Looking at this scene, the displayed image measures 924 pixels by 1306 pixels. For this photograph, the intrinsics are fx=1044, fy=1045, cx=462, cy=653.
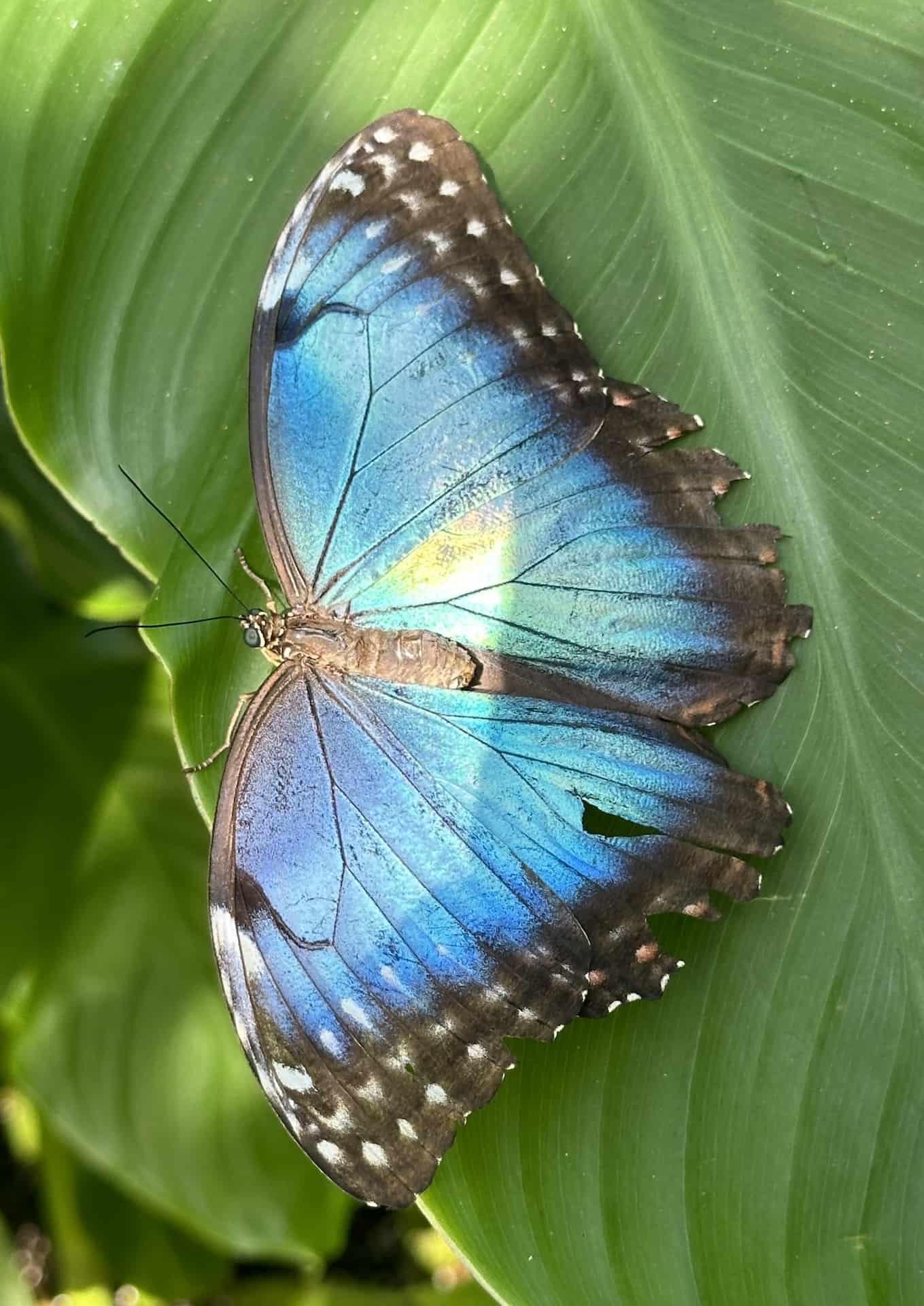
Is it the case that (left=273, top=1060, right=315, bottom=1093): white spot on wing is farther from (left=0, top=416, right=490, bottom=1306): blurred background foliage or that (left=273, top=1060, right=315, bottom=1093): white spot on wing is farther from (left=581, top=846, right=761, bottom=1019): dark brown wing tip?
(left=0, top=416, right=490, bottom=1306): blurred background foliage

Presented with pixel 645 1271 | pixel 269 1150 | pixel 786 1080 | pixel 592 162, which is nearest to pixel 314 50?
pixel 592 162

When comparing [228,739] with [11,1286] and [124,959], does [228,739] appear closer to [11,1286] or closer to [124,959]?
[124,959]

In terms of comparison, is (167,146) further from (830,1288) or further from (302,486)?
(830,1288)

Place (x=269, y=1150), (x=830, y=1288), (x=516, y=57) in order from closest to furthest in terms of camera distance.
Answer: (x=830, y=1288) → (x=516, y=57) → (x=269, y=1150)

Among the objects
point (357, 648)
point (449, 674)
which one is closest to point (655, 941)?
point (449, 674)

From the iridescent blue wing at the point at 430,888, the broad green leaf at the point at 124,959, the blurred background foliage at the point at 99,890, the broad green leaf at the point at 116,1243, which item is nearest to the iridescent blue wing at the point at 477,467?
the iridescent blue wing at the point at 430,888

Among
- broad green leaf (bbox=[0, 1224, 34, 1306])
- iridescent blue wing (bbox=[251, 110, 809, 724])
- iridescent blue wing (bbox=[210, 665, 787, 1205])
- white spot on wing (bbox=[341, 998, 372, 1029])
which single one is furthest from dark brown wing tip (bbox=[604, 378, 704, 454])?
broad green leaf (bbox=[0, 1224, 34, 1306])

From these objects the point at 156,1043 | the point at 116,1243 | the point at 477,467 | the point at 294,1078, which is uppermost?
the point at 477,467
